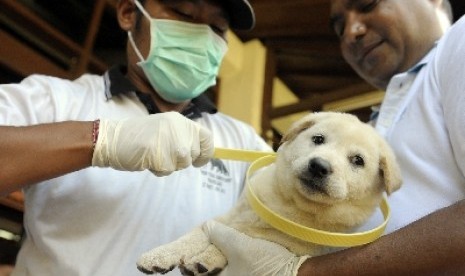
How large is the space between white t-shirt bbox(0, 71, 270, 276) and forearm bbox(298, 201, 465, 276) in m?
0.54

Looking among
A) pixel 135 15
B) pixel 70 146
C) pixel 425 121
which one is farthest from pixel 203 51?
pixel 425 121

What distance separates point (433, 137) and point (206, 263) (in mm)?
634

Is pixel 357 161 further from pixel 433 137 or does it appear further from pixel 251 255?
pixel 251 255

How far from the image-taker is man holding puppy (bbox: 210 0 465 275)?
3.00 ft

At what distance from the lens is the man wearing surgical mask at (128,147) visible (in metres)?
1.10

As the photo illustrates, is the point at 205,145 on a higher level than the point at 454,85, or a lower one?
lower

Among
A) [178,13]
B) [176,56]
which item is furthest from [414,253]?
[178,13]

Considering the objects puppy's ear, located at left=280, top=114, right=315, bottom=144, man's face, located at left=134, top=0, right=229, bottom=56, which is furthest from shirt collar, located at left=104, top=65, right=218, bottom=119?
puppy's ear, located at left=280, top=114, right=315, bottom=144

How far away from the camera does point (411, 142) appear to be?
119 cm

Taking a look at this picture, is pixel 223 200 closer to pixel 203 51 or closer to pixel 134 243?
pixel 134 243

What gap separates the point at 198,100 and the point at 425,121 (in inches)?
32.7

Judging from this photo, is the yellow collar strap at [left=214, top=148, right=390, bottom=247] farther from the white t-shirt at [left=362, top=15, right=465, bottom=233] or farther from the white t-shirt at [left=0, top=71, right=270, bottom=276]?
the white t-shirt at [left=0, top=71, right=270, bottom=276]

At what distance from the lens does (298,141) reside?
1.13 meters

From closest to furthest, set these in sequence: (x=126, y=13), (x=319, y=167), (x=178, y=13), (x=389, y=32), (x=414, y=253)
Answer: (x=414, y=253) → (x=319, y=167) → (x=389, y=32) → (x=178, y=13) → (x=126, y=13)
